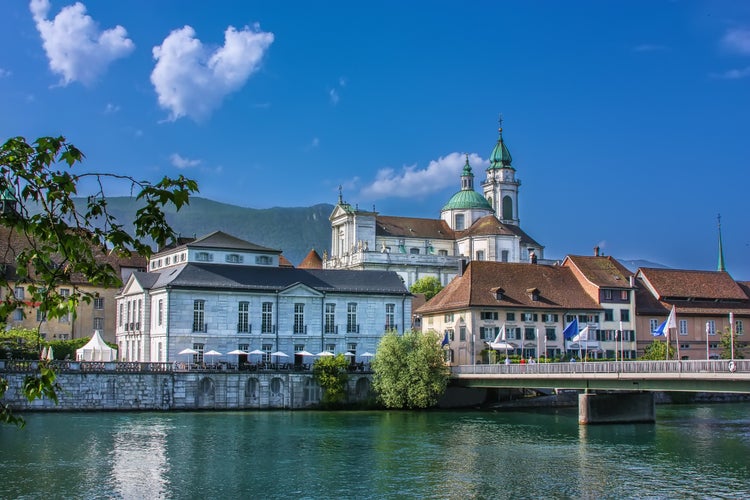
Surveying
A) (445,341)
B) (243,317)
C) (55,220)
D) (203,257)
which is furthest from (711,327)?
(55,220)

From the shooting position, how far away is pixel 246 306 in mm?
80188

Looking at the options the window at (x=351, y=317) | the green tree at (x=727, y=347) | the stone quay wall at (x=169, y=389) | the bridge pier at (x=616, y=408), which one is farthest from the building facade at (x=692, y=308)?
the stone quay wall at (x=169, y=389)

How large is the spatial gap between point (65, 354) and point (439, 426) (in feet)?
137

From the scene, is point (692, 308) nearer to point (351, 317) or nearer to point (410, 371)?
point (351, 317)

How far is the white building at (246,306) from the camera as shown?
257 ft

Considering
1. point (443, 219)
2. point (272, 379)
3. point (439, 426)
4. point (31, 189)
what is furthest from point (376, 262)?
point (31, 189)

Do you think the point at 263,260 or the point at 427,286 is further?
the point at 427,286

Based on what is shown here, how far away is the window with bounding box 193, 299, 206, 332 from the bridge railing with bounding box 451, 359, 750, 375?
66.1 feet

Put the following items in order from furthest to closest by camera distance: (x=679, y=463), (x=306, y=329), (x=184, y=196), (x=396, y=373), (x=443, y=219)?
(x=443, y=219)
(x=306, y=329)
(x=396, y=373)
(x=679, y=463)
(x=184, y=196)

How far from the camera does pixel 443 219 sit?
173m

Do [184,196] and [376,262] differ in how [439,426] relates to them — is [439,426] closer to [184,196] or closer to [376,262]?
[184,196]

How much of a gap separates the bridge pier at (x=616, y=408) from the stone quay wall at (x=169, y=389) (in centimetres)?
1945

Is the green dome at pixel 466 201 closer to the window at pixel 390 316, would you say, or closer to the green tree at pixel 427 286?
the green tree at pixel 427 286

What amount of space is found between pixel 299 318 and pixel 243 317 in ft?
16.1
